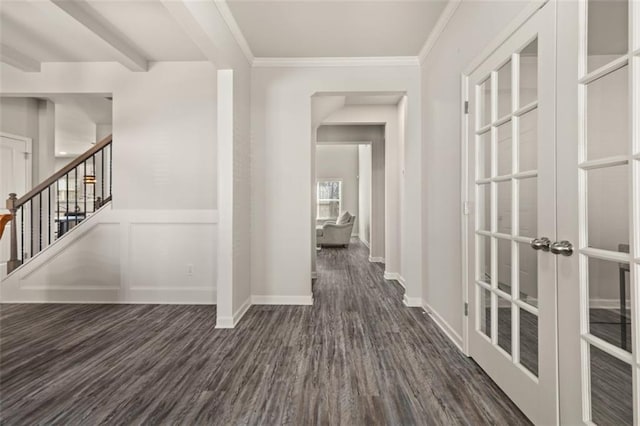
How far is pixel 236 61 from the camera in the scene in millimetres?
3184

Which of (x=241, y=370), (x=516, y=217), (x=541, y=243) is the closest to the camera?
(x=541, y=243)

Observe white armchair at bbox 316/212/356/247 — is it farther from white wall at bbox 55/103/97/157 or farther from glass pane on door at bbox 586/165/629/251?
glass pane on door at bbox 586/165/629/251

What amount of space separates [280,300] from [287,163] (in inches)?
60.4

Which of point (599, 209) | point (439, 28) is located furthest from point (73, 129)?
point (599, 209)

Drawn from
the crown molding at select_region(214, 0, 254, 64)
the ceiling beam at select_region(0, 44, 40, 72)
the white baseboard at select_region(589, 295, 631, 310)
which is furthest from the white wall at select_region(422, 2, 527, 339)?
the ceiling beam at select_region(0, 44, 40, 72)

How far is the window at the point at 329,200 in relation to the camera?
39.6 feet

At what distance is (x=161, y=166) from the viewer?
3850mm

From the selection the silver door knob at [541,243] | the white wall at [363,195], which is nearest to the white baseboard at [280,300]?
the silver door knob at [541,243]

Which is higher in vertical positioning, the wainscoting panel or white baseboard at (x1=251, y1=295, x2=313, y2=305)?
the wainscoting panel

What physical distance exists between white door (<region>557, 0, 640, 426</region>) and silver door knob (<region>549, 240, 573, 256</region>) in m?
0.02

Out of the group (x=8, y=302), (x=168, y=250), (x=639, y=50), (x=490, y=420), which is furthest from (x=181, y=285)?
(x=639, y=50)

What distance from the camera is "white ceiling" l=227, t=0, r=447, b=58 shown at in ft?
8.98

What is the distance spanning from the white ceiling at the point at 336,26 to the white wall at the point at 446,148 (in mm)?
286

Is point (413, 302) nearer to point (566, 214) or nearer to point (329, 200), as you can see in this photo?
point (566, 214)
